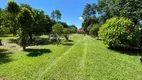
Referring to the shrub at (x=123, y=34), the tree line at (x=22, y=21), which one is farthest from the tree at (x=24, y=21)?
the shrub at (x=123, y=34)

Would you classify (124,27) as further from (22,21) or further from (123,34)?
(22,21)

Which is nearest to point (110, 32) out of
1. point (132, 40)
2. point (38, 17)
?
point (132, 40)

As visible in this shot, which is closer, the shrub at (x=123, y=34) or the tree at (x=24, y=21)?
the tree at (x=24, y=21)

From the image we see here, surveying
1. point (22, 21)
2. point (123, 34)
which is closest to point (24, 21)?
point (22, 21)

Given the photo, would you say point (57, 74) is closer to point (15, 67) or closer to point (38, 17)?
point (15, 67)

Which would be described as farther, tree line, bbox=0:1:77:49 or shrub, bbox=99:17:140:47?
shrub, bbox=99:17:140:47

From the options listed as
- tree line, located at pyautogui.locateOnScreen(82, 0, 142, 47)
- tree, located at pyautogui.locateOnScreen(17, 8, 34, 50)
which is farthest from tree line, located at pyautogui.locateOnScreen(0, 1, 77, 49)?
tree line, located at pyautogui.locateOnScreen(82, 0, 142, 47)

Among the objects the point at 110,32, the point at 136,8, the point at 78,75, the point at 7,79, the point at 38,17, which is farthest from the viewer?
the point at 38,17

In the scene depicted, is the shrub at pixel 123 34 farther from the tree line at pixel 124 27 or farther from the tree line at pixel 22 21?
Result: the tree line at pixel 22 21

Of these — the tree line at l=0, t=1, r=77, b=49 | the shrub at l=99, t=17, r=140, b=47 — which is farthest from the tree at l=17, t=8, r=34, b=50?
the shrub at l=99, t=17, r=140, b=47

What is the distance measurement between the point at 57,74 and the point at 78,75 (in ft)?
3.94

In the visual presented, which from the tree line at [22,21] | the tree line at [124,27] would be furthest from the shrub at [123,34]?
the tree line at [22,21]

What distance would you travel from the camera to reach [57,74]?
28.2 feet

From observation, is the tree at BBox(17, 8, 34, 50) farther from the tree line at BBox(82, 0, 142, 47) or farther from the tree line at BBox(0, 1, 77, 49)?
the tree line at BBox(82, 0, 142, 47)
